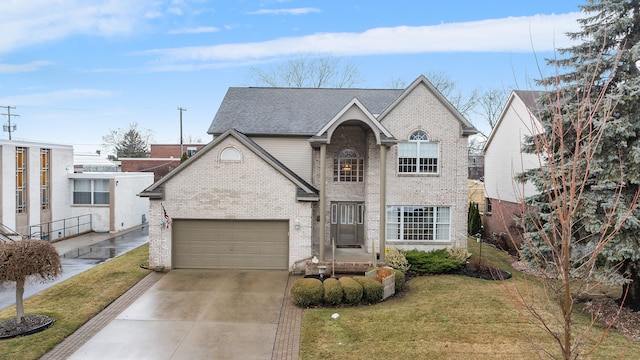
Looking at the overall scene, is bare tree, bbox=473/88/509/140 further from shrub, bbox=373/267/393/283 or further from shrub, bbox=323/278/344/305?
shrub, bbox=323/278/344/305

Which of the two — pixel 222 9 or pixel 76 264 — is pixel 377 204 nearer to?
pixel 222 9

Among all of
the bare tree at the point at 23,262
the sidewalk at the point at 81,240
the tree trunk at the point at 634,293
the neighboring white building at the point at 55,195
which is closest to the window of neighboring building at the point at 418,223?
the tree trunk at the point at 634,293

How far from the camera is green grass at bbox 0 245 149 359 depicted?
913 cm

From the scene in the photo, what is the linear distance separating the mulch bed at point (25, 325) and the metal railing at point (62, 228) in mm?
14944

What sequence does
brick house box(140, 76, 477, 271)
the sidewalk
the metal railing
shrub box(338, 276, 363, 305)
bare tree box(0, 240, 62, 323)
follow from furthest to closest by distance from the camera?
1. the metal railing
2. the sidewalk
3. brick house box(140, 76, 477, 271)
4. shrub box(338, 276, 363, 305)
5. bare tree box(0, 240, 62, 323)

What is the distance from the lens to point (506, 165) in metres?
22.0

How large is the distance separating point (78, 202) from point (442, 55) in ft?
87.6

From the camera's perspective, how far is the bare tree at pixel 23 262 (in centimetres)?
955

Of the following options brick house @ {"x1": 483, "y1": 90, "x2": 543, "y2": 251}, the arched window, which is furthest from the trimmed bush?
brick house @ {"x1": 483, "y1": 90, "x2": 543, "y2": 251}

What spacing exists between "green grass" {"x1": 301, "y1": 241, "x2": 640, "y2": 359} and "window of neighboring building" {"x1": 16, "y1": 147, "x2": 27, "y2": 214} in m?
20.7

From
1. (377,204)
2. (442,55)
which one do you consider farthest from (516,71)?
(442,55)

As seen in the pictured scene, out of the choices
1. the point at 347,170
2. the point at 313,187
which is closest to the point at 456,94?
the point at 347,170

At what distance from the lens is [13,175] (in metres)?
21.7

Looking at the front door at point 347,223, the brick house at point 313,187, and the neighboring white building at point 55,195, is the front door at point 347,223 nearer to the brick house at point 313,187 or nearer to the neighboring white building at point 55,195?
the brick house at point 313,187
